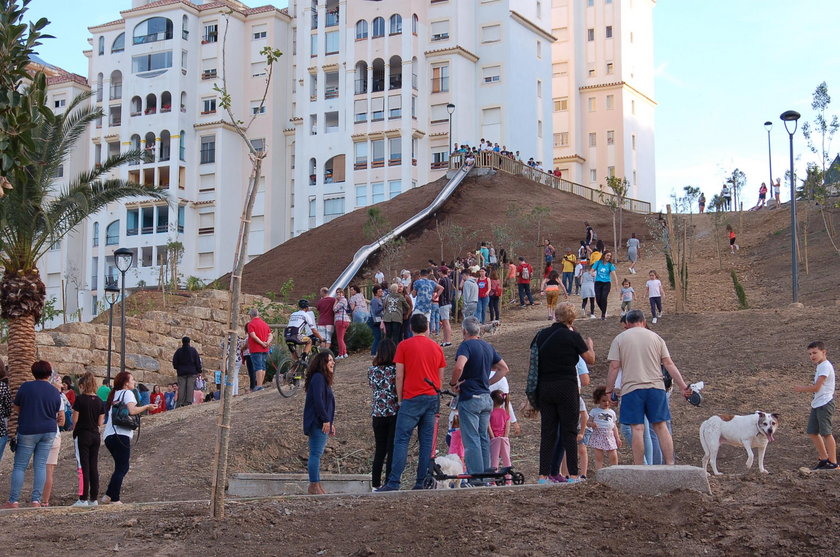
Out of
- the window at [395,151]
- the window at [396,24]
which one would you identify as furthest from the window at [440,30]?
the window at [395,151]

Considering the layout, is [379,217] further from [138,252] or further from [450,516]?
[450,516]

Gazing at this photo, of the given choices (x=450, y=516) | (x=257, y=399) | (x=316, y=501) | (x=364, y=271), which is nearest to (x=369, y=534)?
(x=450, y=516)

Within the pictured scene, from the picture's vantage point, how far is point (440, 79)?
203 ft

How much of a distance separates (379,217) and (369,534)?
35.6 meters

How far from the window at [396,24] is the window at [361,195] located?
9.06m

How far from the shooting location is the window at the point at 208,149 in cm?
6662

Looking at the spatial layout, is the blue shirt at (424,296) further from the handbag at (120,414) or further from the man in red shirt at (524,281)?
the handbag at (120,414)

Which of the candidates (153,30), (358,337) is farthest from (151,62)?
(358,337)

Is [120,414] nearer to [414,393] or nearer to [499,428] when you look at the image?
[414,393]

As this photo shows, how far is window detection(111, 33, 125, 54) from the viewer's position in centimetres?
6900

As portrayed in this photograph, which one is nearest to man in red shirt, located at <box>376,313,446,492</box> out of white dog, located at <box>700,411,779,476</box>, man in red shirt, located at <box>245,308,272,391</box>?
white dog, located at <box>700,411,779,476</box>

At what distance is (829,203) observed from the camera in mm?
42094

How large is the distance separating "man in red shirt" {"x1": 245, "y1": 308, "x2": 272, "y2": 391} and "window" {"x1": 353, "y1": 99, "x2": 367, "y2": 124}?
43048 millimetres

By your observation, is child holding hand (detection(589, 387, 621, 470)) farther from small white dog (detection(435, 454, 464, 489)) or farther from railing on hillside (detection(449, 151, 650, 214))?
railing on hillside (detection(449, 151, 650, 214))
